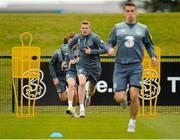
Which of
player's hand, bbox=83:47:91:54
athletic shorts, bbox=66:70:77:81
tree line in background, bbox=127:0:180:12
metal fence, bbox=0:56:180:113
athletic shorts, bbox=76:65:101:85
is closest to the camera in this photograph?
player's hand, bbox=83:47:91:54

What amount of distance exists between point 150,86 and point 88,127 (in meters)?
5.35

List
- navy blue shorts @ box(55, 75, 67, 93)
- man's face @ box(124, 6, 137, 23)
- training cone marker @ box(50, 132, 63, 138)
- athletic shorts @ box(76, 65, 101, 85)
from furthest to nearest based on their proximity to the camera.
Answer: navy blue shorts @ box(55, 75, 67, 93), athletic shorts @ box(76, 65, 101, 85), man's face @ box(124, 6, 137, 23), training cone marker @ box(50, 132, 63, 138)

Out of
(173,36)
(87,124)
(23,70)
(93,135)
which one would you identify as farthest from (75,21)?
(93,135)

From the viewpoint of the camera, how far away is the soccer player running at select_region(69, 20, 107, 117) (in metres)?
21.4

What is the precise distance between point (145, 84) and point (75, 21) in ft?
57.5

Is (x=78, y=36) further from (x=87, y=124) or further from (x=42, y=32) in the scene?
(x=42, y=32)

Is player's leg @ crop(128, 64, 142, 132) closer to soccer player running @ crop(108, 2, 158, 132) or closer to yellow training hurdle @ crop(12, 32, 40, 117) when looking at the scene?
soccer player running @ crop(108, 2, 158, 132)

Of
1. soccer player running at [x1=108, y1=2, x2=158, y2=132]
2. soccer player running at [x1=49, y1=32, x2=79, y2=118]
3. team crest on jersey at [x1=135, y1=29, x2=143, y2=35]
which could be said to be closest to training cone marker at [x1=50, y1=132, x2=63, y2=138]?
soccer player running at [x1=108, y1=2, x2=158, y2=132]

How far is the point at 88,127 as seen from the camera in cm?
1855

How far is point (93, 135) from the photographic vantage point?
1662 centimetres

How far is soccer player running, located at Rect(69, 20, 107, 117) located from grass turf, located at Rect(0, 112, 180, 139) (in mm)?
851

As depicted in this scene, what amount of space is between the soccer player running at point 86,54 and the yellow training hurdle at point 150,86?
215 cm

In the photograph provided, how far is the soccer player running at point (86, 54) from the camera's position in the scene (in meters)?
21.4

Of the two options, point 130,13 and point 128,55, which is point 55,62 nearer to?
point 128,55
